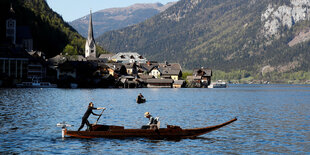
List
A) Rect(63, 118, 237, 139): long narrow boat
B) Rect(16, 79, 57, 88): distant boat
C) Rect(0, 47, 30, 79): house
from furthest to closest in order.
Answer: Rect(16, 79, 57, 88): distant boat → Rect(0, 47, 30, 79): house → Rect(63, 118, 237, 139): long narrow boat

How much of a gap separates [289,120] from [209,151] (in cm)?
3110

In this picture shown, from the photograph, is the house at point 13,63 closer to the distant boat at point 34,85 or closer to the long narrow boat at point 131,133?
the distant boat at point 34,85

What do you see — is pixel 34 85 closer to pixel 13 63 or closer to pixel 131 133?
pixel 13 63

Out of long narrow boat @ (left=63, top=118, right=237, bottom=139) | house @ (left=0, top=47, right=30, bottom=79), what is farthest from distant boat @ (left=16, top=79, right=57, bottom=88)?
long narrow boat @ (left=63, top=118, right=237, bottom=139)

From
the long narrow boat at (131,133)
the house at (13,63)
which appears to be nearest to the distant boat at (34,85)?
the house at (13,63)

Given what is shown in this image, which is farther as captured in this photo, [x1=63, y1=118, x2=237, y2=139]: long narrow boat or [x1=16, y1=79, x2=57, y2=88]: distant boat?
[x1=16, y1=79, x2=57, y2=88]: distant boat

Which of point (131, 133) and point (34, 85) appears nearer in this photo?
point (131, 133)

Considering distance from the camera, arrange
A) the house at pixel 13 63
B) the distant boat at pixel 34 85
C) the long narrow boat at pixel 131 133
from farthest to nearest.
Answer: the distant boat at pixel 34 85 → the house at pixel 13 63 → the long narrow boat at pixel 131 133

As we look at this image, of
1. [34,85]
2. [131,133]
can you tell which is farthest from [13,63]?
[131,133]

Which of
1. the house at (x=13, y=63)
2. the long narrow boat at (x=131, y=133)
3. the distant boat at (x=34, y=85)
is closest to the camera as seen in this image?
the long narrow boat at (x=131, y=133)

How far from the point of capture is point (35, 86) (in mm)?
191375

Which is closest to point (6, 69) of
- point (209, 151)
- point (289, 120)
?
point (289, 120)

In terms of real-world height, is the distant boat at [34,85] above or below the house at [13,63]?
below

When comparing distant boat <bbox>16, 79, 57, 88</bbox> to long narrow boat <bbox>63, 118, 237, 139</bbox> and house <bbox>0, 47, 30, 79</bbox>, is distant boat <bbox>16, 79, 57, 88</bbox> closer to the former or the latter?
house <bbox>0, 47, 30, 79</bbox>
